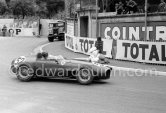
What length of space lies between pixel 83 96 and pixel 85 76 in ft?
6.20

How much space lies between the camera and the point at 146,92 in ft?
33.0

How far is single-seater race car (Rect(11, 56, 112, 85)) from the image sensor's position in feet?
36.3

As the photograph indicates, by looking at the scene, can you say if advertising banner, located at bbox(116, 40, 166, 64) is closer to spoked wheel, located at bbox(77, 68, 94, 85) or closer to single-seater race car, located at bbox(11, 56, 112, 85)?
single-seater race car, located at bbox(11, 56, 112, 85)

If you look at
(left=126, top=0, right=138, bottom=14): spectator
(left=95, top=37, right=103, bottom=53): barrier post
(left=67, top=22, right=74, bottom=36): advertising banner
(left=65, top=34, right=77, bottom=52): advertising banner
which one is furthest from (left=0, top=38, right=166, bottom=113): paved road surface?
(left=67, top=22, right=74, bottom=36): advertising banner

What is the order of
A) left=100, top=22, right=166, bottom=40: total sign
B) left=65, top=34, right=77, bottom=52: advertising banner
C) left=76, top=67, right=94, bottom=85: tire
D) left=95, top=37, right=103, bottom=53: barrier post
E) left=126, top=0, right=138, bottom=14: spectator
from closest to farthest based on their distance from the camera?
left=76, top=67, right=94, bottom=85: tire → left=95, top=37, right=103, bottom=53: barrier post → left=100, top=22, right=166, bottom=40: total sign → left=126, top=0, right=138, bottom=14: spectator → left=65, top=34, right=77, bottom=52: advertising banner

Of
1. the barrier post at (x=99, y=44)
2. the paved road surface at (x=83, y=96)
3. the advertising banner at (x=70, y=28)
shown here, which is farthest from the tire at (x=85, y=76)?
the advertising banner at (x=70, y=28)

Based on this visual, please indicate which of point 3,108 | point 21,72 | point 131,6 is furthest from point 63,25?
point 3,108

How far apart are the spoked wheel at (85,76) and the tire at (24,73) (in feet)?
5.47

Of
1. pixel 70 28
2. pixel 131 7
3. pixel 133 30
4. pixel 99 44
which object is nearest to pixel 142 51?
pixel 99 44

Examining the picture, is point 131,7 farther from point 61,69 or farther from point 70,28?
point 61,69

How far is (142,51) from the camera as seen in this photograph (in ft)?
55.1

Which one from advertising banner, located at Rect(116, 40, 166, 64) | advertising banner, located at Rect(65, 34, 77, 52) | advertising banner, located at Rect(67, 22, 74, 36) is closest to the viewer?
advertising banner, located at Rect(116, 40, 166, 64)

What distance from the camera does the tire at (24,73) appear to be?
11477 millimetres

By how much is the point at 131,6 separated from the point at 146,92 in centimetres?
1271
